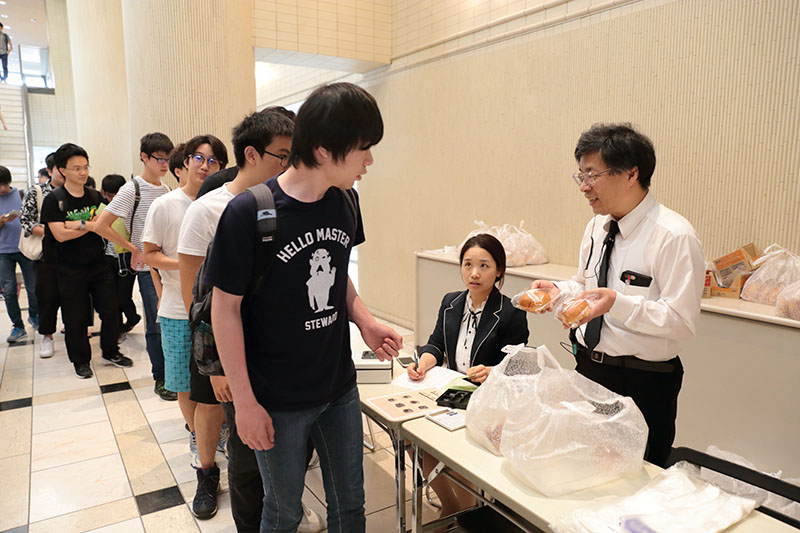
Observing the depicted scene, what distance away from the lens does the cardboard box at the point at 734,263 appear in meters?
2.84

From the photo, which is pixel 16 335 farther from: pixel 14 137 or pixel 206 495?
pixel 14 137

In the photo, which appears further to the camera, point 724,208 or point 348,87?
point 724,208

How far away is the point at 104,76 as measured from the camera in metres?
8.16

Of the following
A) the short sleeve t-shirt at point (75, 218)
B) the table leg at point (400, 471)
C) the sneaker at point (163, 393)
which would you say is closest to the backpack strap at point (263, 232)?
the table leg at point (400, 471)

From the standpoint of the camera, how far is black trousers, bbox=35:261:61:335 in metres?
4.32

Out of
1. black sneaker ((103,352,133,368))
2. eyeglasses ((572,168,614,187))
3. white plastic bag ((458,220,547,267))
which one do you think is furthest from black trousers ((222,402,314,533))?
black sneaker ((103,352,133,368))

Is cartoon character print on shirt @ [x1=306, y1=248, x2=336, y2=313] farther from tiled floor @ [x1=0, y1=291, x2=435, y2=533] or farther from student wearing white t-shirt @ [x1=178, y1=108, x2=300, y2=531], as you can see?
tiled floor @ [x1=0, y1=291, x2=435, y2=533]

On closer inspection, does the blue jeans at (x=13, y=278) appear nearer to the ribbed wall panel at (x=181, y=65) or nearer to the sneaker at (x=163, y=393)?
the ribbed wall panel at (x=181, y=65)

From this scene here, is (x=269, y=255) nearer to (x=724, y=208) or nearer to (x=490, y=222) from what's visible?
(x=724, y=208)

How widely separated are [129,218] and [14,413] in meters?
1.60

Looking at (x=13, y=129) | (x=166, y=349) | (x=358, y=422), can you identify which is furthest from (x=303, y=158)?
(x=13, y=129)

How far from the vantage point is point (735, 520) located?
1.17 metres

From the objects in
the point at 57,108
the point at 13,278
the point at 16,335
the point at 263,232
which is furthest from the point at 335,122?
the point at 57,108

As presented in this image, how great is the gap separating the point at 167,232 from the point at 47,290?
256 cm
